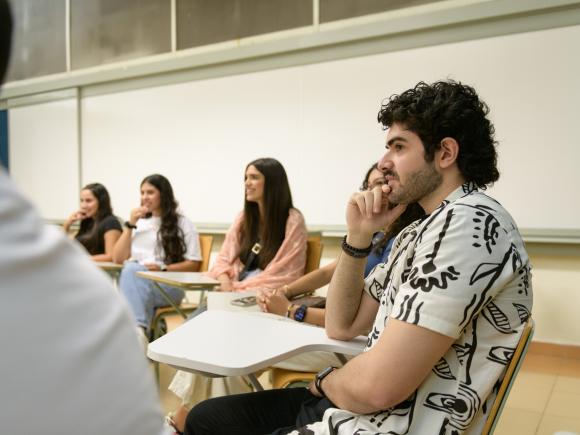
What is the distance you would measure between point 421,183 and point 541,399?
2253mm

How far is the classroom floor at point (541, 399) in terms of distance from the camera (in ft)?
8.23

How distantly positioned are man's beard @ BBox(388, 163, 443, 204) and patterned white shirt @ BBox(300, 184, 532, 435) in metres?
0.19

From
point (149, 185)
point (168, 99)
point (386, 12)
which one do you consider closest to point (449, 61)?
point (386, 12)

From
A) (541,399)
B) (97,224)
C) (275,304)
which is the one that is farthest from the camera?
(97,224)

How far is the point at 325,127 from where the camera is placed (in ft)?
14.5

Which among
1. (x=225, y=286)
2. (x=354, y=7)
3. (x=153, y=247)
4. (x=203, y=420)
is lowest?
(x=203, y=420)

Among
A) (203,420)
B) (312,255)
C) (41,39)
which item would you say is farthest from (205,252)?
(41,39)

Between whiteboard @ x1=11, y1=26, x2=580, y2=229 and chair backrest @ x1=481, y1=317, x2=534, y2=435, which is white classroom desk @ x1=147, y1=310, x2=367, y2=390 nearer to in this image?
chair backrest @ x1=481, y1=317, x2=534, y2=435

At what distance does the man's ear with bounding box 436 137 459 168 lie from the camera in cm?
122

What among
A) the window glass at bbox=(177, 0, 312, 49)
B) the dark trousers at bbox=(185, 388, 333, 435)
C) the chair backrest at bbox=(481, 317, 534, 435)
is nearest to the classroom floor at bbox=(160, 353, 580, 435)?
the dark trousers at bbox=(185, 388, 333, 435)

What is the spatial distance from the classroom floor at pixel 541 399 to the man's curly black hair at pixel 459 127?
5.27ft

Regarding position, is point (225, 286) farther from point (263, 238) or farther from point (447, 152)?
point (447, 152)

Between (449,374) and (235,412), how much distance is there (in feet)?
2.07

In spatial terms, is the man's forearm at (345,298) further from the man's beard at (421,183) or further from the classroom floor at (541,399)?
the classroom floor at (541,399)
